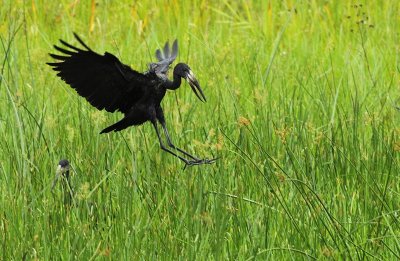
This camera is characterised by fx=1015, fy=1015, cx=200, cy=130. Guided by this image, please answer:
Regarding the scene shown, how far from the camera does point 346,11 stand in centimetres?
692

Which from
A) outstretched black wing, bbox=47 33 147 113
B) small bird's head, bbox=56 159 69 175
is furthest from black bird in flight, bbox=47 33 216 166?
small bird's head, bbox=56 159 69 175

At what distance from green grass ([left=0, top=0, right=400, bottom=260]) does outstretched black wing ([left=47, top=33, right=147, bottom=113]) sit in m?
0.10

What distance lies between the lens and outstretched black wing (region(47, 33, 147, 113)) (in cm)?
357

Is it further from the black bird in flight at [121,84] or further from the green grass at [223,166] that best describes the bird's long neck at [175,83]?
the green grass at [223,166]

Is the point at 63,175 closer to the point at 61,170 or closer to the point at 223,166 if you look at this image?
the point at 61,170

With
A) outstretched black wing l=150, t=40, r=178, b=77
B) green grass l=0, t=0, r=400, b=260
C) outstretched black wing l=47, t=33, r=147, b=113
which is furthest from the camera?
outstretched black wing l=150, t=40, r=178, b=77

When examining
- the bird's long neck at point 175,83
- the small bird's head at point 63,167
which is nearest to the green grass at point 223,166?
the small bird's head at point 63,167

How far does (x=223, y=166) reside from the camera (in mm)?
3709

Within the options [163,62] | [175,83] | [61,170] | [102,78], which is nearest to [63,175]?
[61,170]

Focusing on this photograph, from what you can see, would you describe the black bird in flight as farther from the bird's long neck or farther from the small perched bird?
the small perched bird

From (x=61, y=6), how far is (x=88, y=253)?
4182 mm

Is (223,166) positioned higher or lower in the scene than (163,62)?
lower

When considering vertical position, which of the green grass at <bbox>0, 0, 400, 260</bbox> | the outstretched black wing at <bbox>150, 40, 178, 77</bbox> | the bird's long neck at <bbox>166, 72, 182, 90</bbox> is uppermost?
the outstretched black wing at <bbox>150, 40, 178, 77</bbox>

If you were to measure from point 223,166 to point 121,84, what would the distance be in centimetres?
49
